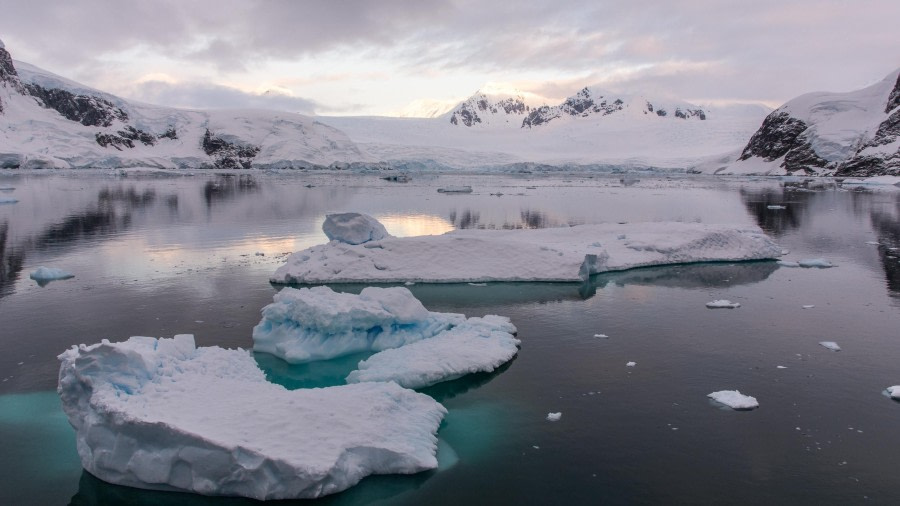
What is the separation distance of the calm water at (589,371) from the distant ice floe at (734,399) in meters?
0.13

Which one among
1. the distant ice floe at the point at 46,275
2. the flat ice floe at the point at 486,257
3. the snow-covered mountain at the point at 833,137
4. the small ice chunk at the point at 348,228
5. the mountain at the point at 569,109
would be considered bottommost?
the distant ice floe at the point at 46,275

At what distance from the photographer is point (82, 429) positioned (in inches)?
231

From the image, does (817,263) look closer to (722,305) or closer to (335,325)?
(722,305)

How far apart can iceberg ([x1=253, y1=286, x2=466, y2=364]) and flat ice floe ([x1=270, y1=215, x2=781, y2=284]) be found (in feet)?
14.8

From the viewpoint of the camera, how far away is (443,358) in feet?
28.1

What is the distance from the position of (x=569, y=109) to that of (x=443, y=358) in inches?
6870

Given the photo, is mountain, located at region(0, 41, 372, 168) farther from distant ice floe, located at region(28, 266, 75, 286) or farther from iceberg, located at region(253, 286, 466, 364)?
iceberg, located at region(253, 286, 466, 364)

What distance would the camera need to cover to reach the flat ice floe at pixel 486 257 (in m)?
14.4

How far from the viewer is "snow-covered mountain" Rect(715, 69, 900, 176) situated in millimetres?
68375

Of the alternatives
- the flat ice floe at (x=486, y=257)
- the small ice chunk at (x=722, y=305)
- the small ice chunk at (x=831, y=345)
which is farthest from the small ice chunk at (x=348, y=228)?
the small ice chunk at (x=831, y=345)

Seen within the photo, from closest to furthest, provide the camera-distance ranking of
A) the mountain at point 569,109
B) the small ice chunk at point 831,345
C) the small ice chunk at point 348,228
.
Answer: the small ice chunk at point 831,345, the small ice chunk at point 348,228, the mountain at point 569,109

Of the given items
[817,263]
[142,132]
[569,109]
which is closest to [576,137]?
[569,109]

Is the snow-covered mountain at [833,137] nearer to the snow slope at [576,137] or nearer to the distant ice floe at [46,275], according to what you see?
the snow slope at [576,137]

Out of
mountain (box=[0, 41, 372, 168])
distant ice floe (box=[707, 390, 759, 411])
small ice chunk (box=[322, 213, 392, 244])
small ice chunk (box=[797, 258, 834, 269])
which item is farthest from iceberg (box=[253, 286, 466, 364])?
mountain (box=[0, 41, 372, 168])
